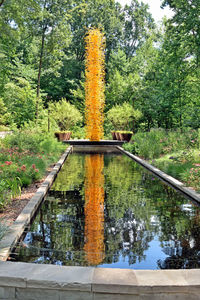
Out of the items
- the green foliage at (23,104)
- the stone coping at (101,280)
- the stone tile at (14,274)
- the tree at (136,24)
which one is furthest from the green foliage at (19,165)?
the tree at (136,24)

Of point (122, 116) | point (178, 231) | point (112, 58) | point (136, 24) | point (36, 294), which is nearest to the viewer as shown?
point (36, 294)

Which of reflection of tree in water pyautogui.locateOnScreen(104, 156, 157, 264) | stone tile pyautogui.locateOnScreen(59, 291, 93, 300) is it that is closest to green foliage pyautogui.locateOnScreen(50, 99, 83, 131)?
reflection of tree in water pyautogui.locateOnScreen(104, 156, 157, 264)

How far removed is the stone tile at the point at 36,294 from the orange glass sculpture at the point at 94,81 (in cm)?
2507

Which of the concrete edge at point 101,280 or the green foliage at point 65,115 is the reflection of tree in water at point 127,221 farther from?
the green foliage at point 65,115

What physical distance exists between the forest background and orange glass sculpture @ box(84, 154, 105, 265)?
8138 millimetres

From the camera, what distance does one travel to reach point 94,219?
19.0ft

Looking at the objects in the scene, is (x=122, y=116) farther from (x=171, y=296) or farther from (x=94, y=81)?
(x=171, y=296)

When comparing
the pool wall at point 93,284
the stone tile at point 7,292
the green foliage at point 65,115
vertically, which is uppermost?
the green foliage at point 65,115

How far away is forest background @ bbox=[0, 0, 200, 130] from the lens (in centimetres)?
1923

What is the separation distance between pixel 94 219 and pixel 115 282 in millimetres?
2904

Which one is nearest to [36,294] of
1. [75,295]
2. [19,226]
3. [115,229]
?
[75,295]

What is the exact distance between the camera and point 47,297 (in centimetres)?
292

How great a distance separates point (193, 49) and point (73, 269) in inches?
687

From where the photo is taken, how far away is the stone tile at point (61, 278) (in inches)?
114
